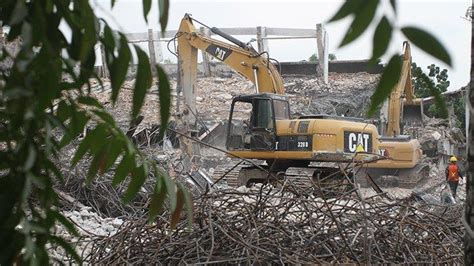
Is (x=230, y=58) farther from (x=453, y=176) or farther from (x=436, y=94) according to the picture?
(x=436, y=94)

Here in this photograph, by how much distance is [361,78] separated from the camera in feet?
92.8

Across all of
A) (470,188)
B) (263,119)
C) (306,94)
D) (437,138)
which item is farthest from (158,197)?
(306,94)

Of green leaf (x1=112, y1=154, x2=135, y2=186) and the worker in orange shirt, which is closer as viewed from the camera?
green leaf (x1=112, y1=154, x2=135, y2=186)

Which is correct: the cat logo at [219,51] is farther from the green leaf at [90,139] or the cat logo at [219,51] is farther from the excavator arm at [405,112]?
the green leaf at [90,139]

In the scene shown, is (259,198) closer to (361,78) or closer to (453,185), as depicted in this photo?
(453,185)

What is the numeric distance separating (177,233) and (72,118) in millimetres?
3699

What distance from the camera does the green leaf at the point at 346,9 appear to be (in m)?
1.20

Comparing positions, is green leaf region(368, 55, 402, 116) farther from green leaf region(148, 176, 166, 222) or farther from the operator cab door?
the operator cab door

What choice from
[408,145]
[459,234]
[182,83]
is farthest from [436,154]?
[459,234]

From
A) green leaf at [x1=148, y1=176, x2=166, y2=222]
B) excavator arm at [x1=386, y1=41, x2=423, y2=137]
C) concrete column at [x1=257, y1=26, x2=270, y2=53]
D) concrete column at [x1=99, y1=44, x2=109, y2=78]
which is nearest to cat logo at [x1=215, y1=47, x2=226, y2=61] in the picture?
excavator arm at [x1=386, y1=41, x2=423, y2=137]

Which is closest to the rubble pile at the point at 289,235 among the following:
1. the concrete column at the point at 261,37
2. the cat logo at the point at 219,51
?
the cat logo at the point at 219,51

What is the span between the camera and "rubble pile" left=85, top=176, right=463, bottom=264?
16.3 ft

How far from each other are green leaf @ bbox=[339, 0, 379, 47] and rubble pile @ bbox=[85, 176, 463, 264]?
3597mm

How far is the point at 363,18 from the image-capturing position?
3.95 ft
